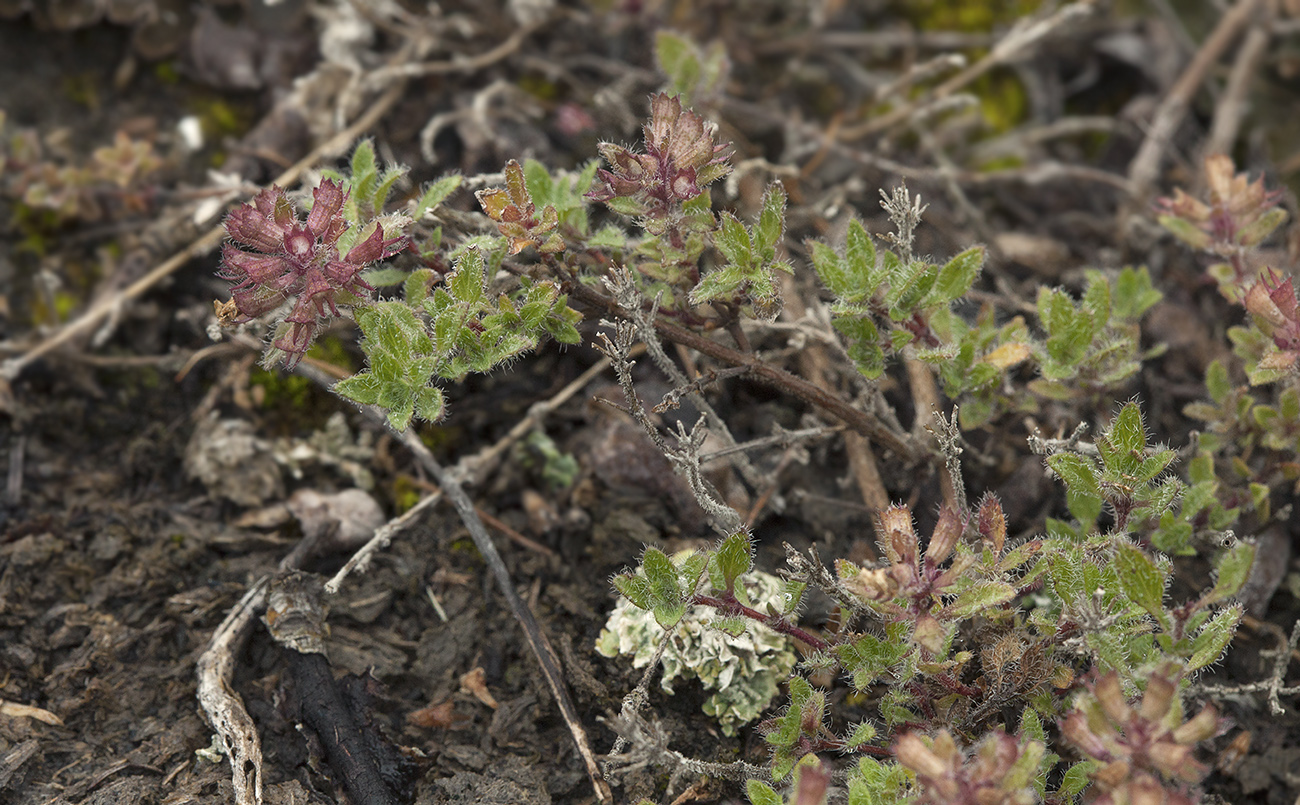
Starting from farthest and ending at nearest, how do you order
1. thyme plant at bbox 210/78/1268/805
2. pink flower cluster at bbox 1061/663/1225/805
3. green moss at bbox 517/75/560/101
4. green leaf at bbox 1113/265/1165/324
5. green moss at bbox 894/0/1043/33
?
1. green moss at bbox 894/0/1043/33
2. green moss at bbox 517/75/560/101
3. green leaf at bbox 1113/265/1165/324
4. thyme plant at bbox 210/78/1268/805
5. pink flower cluster at bbox 1061/663/1225/805

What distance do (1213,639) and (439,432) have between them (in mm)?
2135

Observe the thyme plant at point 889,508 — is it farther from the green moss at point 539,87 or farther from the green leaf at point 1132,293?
the green moss at point 539,87

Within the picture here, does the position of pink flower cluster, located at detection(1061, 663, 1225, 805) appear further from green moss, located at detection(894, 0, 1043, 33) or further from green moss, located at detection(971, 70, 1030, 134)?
green moss, located at detection(894, 0, 1043, 33)

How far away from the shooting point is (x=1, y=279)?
3.31m

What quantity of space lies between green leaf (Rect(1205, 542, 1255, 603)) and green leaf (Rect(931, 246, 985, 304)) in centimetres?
87

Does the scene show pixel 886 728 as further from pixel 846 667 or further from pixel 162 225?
pixel 162 225

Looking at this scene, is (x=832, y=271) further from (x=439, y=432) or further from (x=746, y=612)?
(x=439, y=432)

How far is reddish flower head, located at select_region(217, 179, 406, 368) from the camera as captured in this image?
2.19 metres

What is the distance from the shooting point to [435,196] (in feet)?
8.32

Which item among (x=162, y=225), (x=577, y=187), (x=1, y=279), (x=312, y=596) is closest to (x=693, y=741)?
(x=312, y=596)

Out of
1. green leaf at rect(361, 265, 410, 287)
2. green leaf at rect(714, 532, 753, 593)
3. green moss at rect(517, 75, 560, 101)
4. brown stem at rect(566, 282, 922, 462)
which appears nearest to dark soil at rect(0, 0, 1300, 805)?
green moss at rect(517, 75, 560, 101)

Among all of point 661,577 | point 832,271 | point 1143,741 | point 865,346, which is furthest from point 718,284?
point 1143,741

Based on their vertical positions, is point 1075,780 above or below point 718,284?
below

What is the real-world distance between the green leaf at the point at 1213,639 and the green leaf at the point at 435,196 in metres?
2.04
